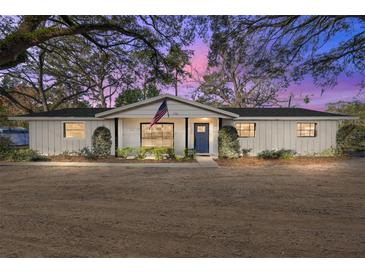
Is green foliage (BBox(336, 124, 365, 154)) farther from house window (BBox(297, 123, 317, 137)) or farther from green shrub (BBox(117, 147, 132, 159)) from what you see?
green shrub (BBox(117, 147, 132, 159))

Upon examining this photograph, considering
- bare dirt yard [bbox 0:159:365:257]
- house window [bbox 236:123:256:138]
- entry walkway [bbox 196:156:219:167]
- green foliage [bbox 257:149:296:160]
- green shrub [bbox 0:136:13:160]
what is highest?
house window [bbox 236:123:256:138]

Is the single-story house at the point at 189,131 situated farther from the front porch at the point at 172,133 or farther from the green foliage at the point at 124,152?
the green foliage at the point at 124,152

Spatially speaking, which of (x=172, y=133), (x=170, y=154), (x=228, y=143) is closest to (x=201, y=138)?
(x=172, y=133)

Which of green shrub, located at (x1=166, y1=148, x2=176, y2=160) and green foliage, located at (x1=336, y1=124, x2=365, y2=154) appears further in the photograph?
green foliage, located at (x1=336, y1=124, x2=365, y2=154)

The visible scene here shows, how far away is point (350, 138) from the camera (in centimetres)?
1667

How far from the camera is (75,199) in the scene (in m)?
5.78

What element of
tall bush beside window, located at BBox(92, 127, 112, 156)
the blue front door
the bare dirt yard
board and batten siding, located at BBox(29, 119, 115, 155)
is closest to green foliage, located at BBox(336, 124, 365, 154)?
the bare dirt yard

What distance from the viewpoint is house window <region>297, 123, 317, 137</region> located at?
15.7 metres

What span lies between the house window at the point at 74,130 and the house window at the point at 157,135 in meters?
4.19

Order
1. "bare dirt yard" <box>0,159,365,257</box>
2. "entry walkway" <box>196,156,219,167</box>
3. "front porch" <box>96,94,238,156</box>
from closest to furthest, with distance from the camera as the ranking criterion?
"bare dirt yard" <box>0,159,365,257</box>, "entry walkway" <box>196,156,219,167</box>, "front porch" <box>96,94,238,156</box>

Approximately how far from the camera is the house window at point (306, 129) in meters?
15.7

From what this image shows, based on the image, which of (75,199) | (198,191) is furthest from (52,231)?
(198,191)

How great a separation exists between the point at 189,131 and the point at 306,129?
8.33 metres

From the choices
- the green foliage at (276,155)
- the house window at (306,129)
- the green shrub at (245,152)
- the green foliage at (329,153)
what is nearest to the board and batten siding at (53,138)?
the green shrub at (245,152)
